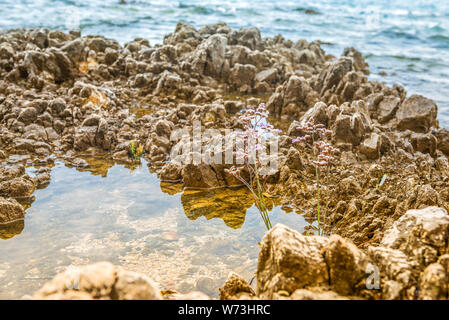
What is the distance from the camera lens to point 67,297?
2.24 m

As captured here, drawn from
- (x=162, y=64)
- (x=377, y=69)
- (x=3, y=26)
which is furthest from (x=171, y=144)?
(x=3, y=26)

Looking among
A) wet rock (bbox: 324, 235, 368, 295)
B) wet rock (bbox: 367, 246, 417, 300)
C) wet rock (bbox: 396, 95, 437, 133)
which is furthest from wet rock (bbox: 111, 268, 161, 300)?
wet rock (bbox: 396, 95, 437, 133)

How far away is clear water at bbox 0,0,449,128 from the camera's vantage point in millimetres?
18453

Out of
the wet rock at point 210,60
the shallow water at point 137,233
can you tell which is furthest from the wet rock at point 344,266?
the wet rock at point 210,60

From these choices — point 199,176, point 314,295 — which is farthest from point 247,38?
point 314,295

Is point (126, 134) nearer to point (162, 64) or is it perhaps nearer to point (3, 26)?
point (162, 64)

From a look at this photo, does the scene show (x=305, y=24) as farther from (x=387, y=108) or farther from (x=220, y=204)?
(x=220, y=204)

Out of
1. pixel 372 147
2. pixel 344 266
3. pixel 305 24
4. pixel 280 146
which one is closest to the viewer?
A: pixel 344 266

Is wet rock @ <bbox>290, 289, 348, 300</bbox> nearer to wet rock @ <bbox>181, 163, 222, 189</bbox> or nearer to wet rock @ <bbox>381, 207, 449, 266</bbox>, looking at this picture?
wet rock @ <bbox>381, 207, 449, 266</bbox>

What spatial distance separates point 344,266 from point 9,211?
4.82 meters

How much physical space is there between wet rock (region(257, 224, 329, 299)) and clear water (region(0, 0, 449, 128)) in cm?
1001

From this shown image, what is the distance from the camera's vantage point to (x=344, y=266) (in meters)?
2.65

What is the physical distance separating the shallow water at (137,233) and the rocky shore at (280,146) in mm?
396

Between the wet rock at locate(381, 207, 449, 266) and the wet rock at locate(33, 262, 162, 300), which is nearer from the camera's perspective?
the wet rock at locate(33, 262, 162, 300)
